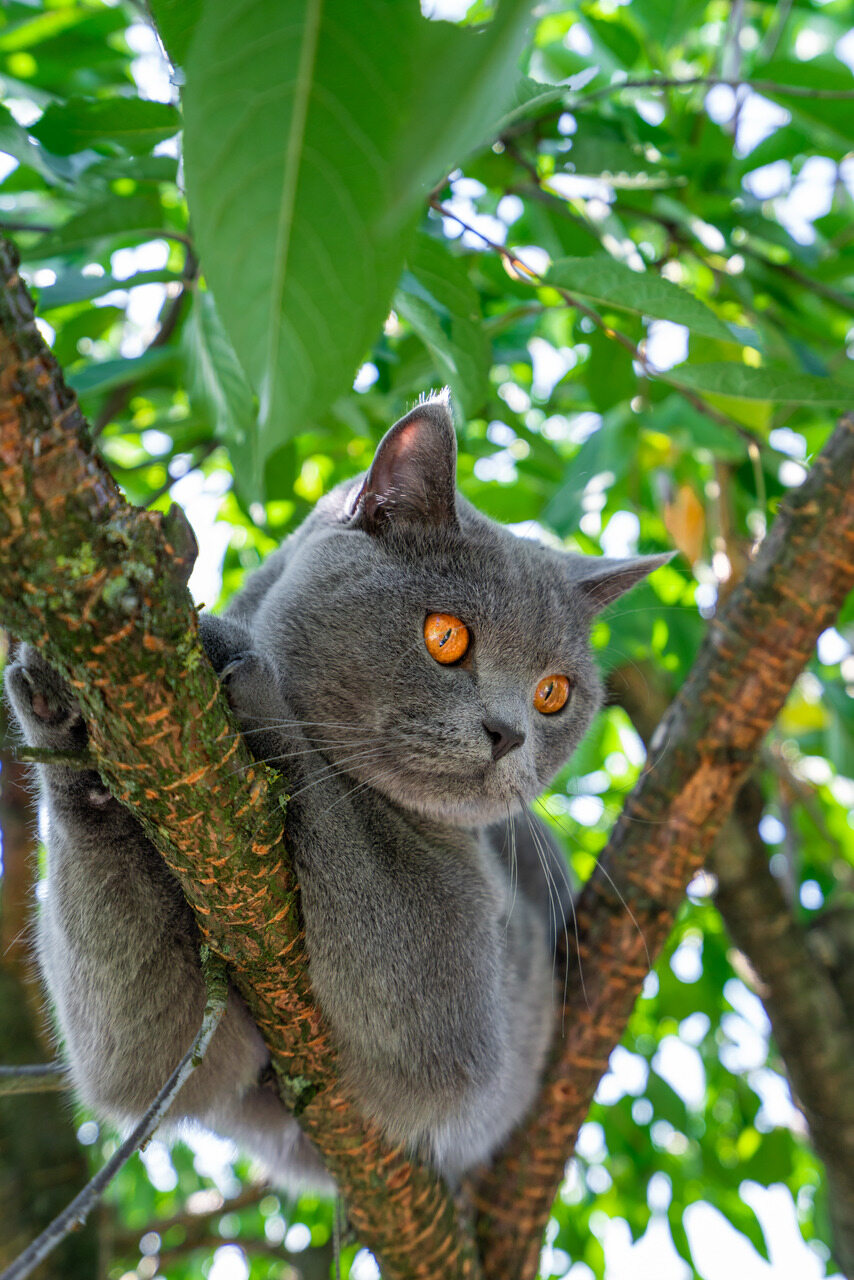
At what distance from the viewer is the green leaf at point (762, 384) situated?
1170mm

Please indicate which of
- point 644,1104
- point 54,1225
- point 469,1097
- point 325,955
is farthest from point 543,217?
point 644,1104

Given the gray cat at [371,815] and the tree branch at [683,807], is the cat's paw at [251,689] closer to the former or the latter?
the gray cat at [371,815]

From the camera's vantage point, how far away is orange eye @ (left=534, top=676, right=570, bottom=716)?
1.55m

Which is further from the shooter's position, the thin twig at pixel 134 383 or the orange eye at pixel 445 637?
the thin twig at pixel 134 383

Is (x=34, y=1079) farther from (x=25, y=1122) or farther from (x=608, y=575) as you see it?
(x=608, y=575)

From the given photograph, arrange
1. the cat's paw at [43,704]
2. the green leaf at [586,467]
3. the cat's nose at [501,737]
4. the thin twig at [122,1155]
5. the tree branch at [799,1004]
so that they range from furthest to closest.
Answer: the tree branch at [799,1004] → the green leaf at [586,467] → the cat's nose at [501,737] → the cat's paw at [43,704] → the thin twig at [122,1155]

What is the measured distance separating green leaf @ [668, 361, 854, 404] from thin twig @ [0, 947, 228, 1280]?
957 mm

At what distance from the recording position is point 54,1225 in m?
0.70

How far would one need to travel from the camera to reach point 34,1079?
125cm

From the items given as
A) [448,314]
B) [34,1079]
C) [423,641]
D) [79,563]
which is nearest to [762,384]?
[448,314]

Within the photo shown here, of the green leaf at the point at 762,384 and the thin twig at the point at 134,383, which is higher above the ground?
the green leaf at the point at 762,384

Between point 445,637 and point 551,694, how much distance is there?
294 millimetres

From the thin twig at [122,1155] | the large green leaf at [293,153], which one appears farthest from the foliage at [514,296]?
the thin twig at [122,1155]

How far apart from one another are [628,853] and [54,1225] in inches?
51.9
